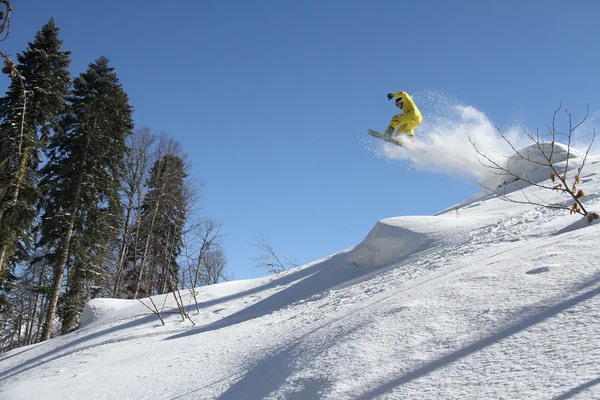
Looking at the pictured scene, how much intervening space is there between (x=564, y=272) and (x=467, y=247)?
153 inches

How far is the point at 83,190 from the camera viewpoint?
16172 mm

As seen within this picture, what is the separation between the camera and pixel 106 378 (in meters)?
5.68

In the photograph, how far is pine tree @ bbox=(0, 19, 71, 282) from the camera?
1333 cm

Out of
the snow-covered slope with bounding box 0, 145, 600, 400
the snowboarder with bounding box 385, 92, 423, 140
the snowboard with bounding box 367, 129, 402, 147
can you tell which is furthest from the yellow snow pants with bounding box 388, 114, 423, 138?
the snow-covered slope with bounding box 0, 145, 600, 400

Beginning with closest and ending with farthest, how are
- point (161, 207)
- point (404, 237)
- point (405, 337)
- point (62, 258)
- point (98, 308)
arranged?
point (405, 337) → point (404, 237) → point (98, 308) → point (62, 258) → point (161, 207)

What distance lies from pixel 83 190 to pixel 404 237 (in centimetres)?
1260

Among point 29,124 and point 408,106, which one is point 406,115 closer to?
→ point 408,106

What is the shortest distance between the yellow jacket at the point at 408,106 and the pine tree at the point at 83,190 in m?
11.5

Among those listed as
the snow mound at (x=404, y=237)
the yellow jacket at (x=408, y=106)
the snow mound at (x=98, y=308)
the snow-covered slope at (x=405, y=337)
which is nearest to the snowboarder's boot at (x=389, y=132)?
the yellow jacket at (x=408, y=106)

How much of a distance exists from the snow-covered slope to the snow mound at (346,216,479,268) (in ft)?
0.11

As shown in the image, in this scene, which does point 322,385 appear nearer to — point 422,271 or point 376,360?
point 376,360

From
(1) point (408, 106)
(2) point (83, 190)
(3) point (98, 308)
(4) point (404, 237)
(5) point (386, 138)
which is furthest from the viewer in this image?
(2) point (83, 190)

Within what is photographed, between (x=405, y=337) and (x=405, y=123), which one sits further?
(x=405, y=123)

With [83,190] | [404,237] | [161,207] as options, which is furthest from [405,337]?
[161,207]
